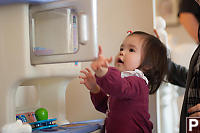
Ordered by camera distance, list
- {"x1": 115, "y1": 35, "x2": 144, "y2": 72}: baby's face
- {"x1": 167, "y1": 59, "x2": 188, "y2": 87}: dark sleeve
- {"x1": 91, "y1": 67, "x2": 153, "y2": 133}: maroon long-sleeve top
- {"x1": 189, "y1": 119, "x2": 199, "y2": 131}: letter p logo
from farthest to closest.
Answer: {"x1": 167, "y1": 59, "x2": 188, "y2": 87}: dark sleeve → {"x1": 115, "y1": 35, "x2": 144, "y2": 72}: baby's face → {"x1": 91, "y1": 67, "x2": 153, "y2": 133}: maroon long-sleeve top → {"x1": 189, "y1": 119, "x2": 199, "y2": 131}: letter p logo

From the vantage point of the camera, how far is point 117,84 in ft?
2.46

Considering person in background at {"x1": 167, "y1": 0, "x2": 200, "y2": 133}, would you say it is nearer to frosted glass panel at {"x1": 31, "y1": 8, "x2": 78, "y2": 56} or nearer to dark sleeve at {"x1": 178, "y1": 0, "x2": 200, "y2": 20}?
dark sleeve at {"x1": 178, "y1": 0, "x2": 200, "y2": 20}

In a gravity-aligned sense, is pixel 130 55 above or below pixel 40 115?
above

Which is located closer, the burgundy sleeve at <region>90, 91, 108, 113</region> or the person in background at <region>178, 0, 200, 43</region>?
the burgundy sleeve at <region>90, 91, 108, 113</region>

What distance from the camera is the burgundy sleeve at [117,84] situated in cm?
73

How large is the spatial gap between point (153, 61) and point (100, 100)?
0.23 m

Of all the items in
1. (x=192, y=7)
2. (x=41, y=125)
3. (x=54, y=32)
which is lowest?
(x=41, y=125)

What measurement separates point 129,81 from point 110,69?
0.12m

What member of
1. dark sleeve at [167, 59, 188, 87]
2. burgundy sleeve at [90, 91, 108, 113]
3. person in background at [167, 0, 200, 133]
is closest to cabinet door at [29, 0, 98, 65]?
burgundy sleeve at [90, 91, 108, 113]

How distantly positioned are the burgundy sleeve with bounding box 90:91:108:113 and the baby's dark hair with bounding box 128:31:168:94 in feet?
0.53

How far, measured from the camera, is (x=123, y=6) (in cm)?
124

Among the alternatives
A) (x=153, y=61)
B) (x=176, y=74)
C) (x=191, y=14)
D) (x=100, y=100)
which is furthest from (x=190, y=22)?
(x=100, y=100)

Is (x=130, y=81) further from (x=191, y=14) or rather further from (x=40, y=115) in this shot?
(x=191, y=14)

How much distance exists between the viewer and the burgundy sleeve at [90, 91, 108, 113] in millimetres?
1015
